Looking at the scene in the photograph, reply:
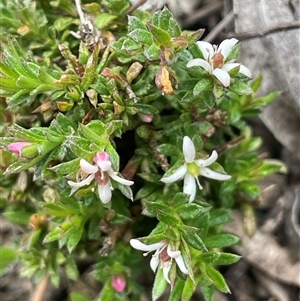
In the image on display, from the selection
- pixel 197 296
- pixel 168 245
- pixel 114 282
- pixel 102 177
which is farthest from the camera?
pixel 197 296

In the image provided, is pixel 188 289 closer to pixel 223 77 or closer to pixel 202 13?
pixel 223 77

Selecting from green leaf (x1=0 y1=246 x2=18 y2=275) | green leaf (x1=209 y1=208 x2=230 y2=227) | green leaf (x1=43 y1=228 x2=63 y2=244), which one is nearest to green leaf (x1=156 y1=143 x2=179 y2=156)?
green leaf (x1=209 y1=208 x2=230 y2=227)

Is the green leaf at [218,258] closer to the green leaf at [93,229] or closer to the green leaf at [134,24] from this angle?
the green leaf at [93,229]

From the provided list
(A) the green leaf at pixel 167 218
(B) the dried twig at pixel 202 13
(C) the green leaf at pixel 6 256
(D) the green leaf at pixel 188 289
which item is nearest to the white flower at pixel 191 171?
(A) the green leaf at pixel 167 218

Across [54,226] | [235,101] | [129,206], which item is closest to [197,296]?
[129,206]

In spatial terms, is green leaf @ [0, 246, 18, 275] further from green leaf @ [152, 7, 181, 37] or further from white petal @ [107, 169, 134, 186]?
green leaf @ [152, 7, 181, 37]

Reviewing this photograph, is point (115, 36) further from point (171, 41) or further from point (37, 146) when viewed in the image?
point (37, 146)
